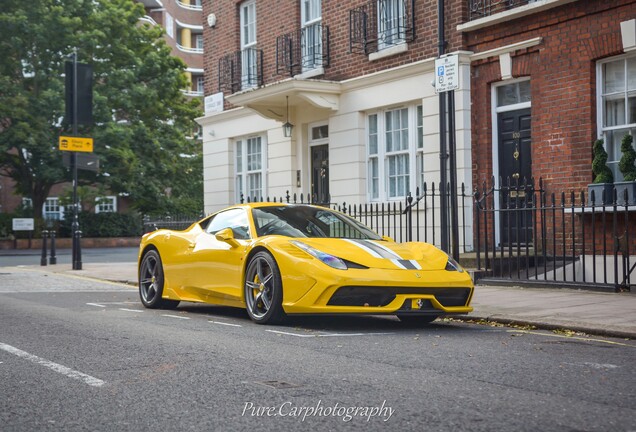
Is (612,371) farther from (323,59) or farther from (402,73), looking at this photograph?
(323,59)

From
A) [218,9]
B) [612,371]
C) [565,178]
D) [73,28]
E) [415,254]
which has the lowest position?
[612,371]

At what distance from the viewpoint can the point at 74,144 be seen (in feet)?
70.8

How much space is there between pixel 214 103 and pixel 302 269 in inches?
651

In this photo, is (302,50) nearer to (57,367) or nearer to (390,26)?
(390,26)

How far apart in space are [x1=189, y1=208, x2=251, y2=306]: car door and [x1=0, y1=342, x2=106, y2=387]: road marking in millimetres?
2659

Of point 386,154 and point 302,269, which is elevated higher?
point 386,154

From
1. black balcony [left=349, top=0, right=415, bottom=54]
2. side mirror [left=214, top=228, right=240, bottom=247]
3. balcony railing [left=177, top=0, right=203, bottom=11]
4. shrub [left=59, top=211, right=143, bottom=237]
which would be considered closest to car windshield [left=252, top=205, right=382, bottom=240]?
side mirror [left=214, top=228, right=240, bottom=247]

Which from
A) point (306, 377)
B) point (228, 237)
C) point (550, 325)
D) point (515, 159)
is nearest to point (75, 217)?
point (515, 159)

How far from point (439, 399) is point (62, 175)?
33.5 metres

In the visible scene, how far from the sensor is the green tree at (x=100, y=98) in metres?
35.5

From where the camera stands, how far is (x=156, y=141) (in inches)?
1555

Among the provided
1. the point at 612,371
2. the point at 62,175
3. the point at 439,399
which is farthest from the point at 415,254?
the point at 62,175

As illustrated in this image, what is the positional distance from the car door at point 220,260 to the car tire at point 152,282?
0.77 m

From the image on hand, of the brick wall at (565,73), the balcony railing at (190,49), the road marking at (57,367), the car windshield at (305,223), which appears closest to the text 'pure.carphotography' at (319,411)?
the road marking at (57,367)
